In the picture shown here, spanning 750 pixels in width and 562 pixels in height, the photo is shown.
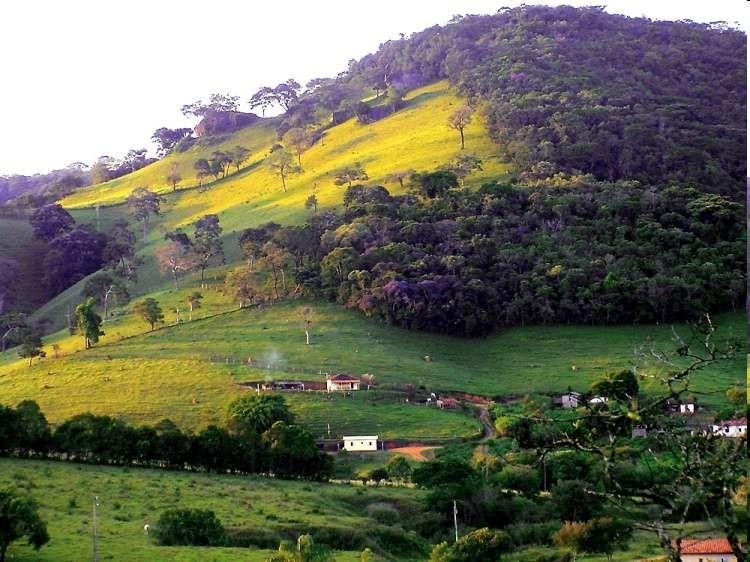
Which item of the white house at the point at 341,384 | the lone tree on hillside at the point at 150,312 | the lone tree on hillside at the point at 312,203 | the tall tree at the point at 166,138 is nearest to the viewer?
the white house at the point at 341,384

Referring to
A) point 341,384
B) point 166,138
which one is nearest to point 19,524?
point 341,384

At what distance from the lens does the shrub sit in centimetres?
2370

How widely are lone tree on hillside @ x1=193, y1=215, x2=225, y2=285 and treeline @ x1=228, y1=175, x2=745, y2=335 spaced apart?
11.8 feet

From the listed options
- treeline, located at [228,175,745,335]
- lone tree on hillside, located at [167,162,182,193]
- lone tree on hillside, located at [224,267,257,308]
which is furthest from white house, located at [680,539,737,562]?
lone tree on hillside, located at [167,162,182,193]

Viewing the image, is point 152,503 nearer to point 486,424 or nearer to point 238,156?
point 486,424

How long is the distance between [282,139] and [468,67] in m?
23.6

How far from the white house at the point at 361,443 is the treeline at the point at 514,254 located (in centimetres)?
1719

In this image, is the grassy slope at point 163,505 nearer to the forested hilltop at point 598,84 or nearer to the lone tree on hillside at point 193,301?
the lone tree on hillside at point 193,301

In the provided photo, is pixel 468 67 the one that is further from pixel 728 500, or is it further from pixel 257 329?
pixel 728 500

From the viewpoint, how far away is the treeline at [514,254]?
55750 mm

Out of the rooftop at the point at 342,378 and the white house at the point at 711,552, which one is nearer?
the white house at the point at 711,552

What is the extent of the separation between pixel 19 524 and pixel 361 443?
19.3 m

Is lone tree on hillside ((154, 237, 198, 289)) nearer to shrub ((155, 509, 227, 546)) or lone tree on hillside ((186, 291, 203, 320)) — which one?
lone tree on hillside ((186, 291, 203, 320))

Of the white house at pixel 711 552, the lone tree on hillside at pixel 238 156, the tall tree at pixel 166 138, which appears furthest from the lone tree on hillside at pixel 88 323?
the tall tree at pixel 166 138
